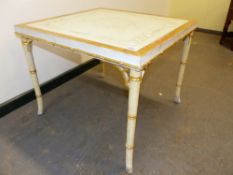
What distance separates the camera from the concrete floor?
113 centimetres

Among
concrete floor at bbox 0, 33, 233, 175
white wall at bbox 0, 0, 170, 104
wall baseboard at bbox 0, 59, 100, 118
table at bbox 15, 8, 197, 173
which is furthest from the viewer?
wall baseboard at bbox 0, 59, 100, 118

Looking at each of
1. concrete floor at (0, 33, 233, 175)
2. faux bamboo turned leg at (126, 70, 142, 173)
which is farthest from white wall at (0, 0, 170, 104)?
faux bamboo turned leg at (126, 70, 142, 173)

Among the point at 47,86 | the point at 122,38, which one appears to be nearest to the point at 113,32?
the point at 122,38

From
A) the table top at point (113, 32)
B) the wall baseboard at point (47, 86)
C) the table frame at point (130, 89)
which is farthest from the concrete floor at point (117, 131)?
the table top at point (113, 32)

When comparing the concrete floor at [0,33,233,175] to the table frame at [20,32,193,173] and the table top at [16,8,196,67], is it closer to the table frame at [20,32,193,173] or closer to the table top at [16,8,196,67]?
the table frame at [20,32,193,173]

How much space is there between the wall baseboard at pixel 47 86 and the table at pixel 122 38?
0.92 feet

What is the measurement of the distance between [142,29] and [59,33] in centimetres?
42

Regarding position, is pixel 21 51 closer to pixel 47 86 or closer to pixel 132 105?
pixel 47 86

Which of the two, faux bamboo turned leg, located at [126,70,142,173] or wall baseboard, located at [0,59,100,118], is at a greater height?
faux bamboo turned leg, located at [126,70,142,173]

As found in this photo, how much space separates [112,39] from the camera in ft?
2.93

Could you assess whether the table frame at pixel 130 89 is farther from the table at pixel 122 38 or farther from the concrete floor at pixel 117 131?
the concrete floor at pixel 117 131

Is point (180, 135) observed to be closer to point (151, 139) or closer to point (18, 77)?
point (151, 139)

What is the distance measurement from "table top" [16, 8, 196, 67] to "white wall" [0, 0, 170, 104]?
243 millimetres

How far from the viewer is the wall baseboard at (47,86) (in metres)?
1.49
